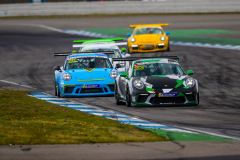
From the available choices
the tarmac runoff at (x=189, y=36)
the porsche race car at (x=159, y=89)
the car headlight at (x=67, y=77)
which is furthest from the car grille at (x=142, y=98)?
the tarmac runoff at (x=189, y=36)

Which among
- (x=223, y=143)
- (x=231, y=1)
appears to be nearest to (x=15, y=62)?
(x=223, y=143)

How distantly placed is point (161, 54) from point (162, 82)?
1250cm

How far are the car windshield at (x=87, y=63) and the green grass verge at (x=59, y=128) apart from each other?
364 cm

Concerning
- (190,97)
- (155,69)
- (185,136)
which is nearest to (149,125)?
(185,136)

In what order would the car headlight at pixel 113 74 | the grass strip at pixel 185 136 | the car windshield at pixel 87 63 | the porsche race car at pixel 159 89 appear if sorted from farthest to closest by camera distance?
1. the car windshield at pixel 87 63
2. the car headlight at pixel 113 74
3. the porsche race car at pixel 159 89
4. the grass strip at pixel 185 136

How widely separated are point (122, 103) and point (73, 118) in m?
3.02

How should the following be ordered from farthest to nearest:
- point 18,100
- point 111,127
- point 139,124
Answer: point 18,100, point 139,124, point 111,127

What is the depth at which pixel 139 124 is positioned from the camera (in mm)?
9242

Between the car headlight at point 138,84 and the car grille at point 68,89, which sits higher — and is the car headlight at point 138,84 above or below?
above

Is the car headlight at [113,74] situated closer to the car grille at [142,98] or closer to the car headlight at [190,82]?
the car grille at [142,98]

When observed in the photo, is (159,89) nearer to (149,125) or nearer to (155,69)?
(155,69)

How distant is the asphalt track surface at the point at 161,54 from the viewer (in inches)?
396

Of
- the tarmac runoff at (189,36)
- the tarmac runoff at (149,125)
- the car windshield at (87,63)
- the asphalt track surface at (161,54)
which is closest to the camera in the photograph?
the tarmac runoff at (149,125)

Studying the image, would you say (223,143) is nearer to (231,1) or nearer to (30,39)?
(30,39)
